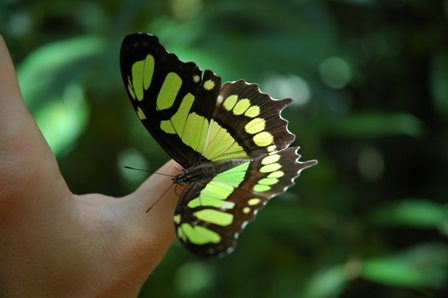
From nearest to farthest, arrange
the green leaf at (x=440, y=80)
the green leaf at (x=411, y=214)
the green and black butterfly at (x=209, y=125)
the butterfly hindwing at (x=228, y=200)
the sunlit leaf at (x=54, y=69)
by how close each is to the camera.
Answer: the butterfly hindwing at (x=228, y=200) < the green and black butterfly at (x=209, y=125) < the sunlit leaf at (x=54, y=69) < the green leaf at (x=411, y=214) < the green leaf at (x=440, y=80)

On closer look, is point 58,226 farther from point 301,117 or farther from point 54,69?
point 301,117

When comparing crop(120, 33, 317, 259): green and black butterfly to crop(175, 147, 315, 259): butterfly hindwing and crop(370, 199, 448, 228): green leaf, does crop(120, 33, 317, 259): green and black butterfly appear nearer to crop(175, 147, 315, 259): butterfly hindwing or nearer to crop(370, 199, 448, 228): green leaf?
crop(175, 147, 315, 259): butterfly hindwing

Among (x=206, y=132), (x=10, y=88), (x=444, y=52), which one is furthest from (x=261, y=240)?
(x=10, y=88)

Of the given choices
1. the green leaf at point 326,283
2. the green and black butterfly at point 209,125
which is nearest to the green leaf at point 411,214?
the green leaf at point 326,283

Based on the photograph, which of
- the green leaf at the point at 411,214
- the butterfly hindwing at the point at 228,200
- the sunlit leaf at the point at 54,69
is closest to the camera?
the butterfly hindwing at the point at 228,200

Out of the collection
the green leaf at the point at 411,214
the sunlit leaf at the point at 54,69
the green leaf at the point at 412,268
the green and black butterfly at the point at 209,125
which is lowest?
the green leaf at the point at 412,268

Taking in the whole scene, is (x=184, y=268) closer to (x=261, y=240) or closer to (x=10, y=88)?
(x=261, y=240)

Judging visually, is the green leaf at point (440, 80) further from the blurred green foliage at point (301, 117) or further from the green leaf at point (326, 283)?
the green leaf at point (326, 283)
